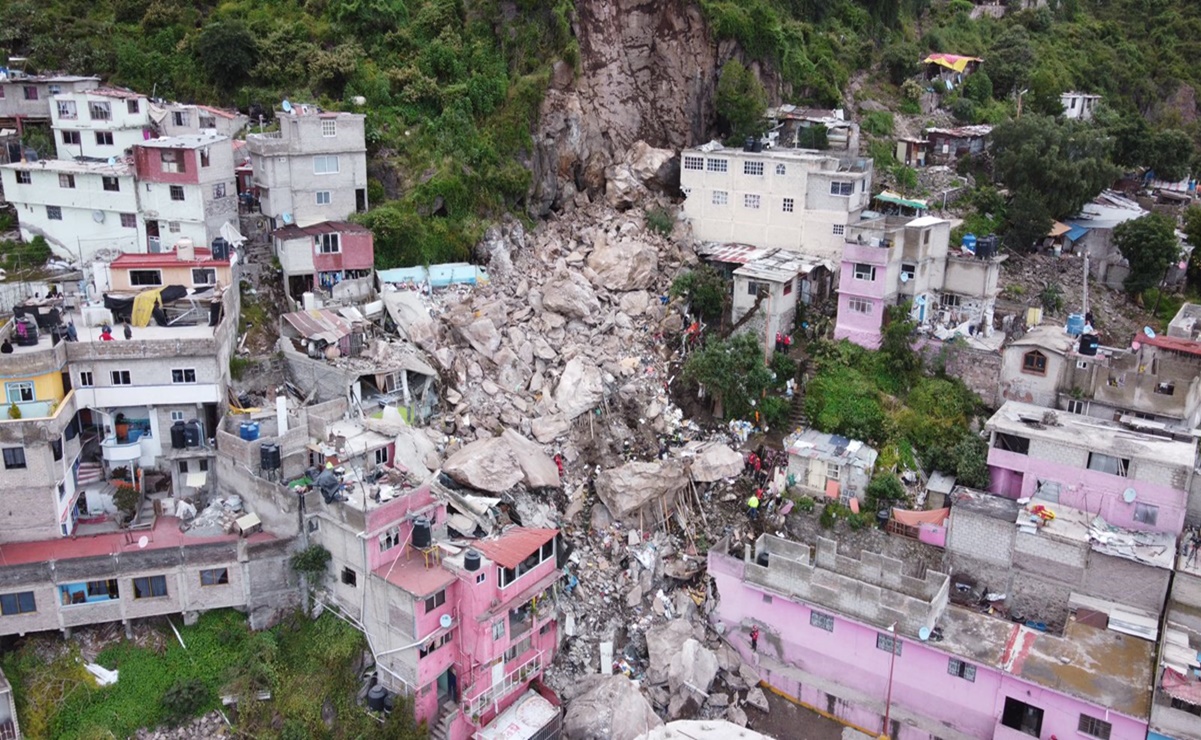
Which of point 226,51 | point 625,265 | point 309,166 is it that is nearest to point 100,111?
point 226,51

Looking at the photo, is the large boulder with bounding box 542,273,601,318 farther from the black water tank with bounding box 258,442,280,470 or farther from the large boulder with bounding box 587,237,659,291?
the black water tank with bounding box 258,442,280,470

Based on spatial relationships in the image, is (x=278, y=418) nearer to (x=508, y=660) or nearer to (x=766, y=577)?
(x=508, y=660)

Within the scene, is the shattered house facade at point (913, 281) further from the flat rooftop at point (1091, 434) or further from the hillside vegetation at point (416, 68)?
the hillside vegetation at point (416, 68)

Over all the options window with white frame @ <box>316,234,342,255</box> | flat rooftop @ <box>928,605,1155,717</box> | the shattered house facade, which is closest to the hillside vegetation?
window with white frame @ <box>316,234,342,255</box>

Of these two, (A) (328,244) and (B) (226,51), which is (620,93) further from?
(B) (226,51)

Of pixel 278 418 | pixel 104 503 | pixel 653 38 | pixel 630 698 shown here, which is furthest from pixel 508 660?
pixel 653 38

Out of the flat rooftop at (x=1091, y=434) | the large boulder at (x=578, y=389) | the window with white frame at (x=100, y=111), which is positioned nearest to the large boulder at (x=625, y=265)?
the large boulder at (x=578, y=389)
